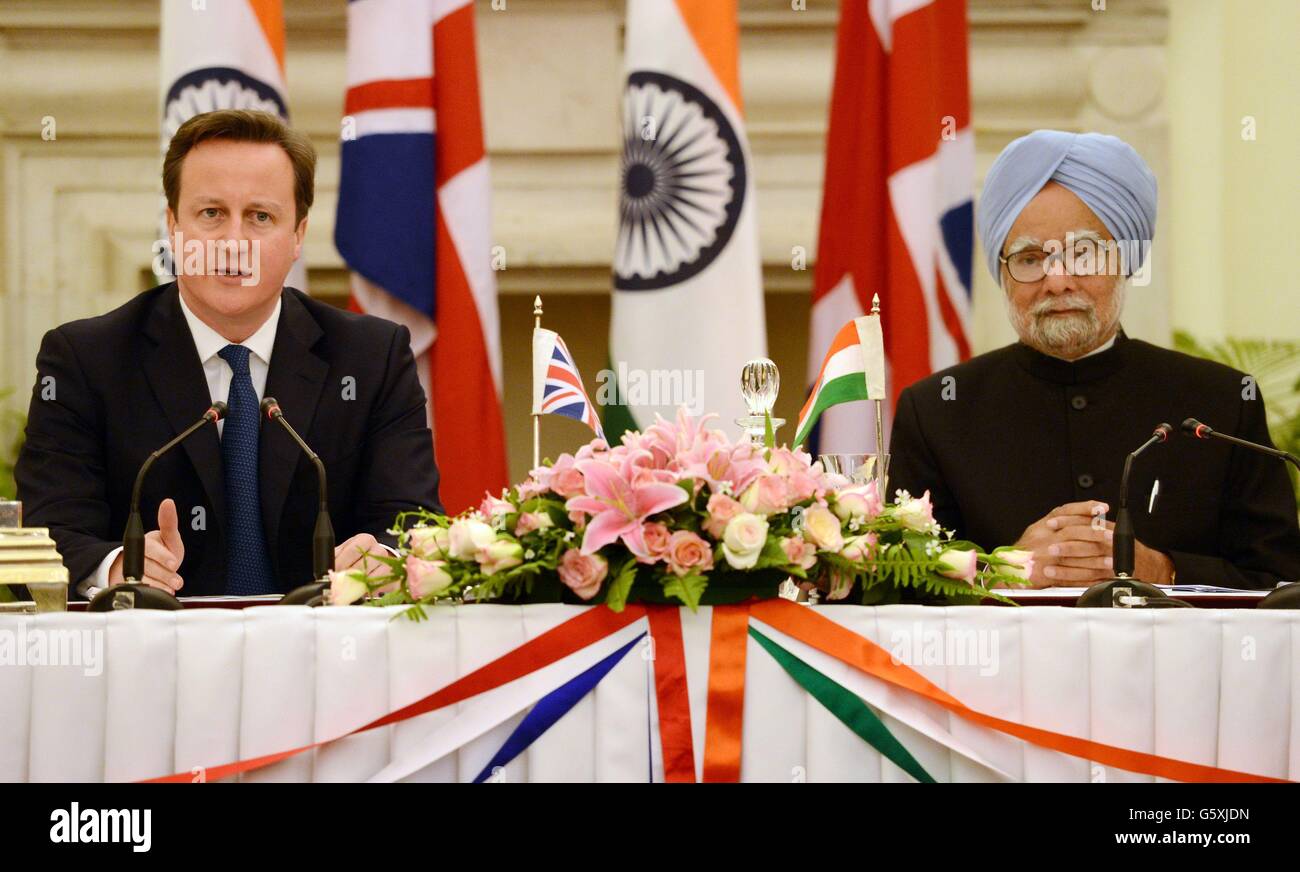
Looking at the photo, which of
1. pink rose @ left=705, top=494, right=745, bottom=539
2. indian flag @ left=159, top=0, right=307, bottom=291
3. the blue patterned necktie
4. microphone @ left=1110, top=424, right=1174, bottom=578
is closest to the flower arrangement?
pink rose @ left=705, top=494, right=745, bottom=539

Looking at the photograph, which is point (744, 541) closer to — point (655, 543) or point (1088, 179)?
point (655, 543)

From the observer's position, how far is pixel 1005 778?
181cm

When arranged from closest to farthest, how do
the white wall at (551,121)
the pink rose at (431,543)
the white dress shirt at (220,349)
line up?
the pink rose at (431,543) < the white dress shirt at (220,349) < the white wall at (551,121)

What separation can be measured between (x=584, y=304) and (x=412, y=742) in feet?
13.3

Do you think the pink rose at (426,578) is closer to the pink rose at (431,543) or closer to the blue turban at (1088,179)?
the pink rose at (431,543)

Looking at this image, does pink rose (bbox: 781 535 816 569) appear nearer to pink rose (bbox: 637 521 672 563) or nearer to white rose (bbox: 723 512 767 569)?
white rose (bbox: 723 512 767 569)

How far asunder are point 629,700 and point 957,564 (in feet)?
1.50

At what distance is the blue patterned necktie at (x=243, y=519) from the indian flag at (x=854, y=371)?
1.03m

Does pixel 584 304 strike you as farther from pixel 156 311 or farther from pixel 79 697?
pixel 79 697

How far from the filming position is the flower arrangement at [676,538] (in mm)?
1812

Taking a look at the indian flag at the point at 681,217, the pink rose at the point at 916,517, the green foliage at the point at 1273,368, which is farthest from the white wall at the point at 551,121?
the pink rose at the point at 916,517

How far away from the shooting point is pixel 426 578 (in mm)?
1843
